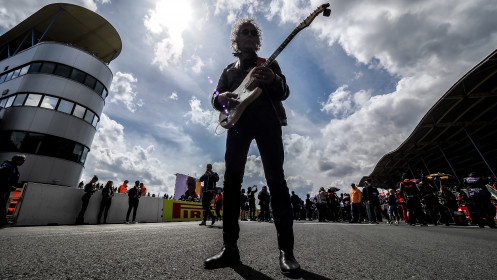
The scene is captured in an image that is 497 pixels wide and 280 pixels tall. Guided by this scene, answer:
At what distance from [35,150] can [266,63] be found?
69.5ft

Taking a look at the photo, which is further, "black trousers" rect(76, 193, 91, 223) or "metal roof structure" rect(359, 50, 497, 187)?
"metal roof structure" rect(359, 50, 497, 187)

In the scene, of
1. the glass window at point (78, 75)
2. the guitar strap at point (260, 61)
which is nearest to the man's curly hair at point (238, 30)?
the guitar strap at point (260, 61)

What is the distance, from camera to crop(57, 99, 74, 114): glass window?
18.3 meters

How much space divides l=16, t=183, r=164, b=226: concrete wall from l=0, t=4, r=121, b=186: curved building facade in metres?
9.85

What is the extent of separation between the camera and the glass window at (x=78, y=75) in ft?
64.6

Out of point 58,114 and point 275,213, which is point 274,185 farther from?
point 58,114

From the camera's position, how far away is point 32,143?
647 inches

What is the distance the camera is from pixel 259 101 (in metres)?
1.86

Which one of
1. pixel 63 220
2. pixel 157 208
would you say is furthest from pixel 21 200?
pixel 157 208

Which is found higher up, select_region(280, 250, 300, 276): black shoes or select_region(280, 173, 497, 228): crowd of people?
select_region(280, 173, 497, 228): crowd of people

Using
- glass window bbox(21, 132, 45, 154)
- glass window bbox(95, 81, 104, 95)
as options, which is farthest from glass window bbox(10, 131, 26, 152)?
glass window bbox(95, 81, 104, 95)

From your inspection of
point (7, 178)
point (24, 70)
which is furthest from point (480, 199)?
point (24, 70)

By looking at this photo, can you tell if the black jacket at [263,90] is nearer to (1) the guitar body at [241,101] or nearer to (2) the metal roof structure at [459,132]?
(1) the guitar body at [241,101]

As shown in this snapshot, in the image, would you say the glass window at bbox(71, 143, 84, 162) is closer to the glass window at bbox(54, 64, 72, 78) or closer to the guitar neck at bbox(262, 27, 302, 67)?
the glass window at bbox(54, 64, 72, 78)
